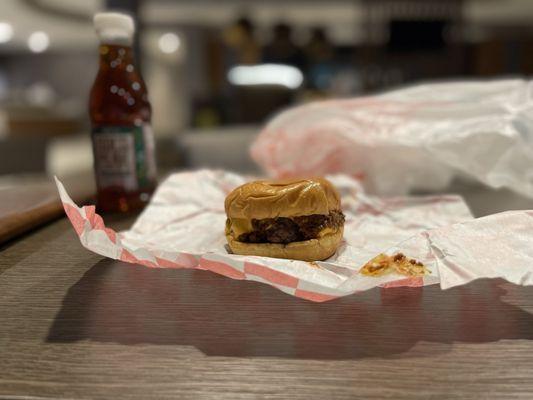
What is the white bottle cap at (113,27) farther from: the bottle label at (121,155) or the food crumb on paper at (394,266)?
the food crumb on paper at (394,266)

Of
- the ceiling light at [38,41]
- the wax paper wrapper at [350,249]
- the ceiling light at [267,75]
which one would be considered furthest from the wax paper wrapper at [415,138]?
the ceiling light at [38,41]

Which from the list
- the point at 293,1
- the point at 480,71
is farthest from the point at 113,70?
the point at 480,71

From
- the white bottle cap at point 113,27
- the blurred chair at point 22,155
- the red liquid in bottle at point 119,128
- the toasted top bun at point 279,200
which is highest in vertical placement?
the white bottle cap at point 113,27

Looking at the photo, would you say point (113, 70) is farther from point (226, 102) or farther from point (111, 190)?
point (226, 102)

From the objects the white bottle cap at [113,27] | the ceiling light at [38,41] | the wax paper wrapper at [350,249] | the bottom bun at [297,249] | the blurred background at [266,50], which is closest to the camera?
the wax paper wrapper at [350,249]

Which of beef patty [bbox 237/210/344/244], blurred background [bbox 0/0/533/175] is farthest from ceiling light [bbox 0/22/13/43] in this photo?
beef patty [bbox 237/210/344/244]

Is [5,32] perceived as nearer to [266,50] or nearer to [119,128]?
[266,50]

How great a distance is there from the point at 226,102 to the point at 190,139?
154 inches

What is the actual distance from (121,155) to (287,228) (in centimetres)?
35

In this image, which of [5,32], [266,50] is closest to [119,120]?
[266,50]

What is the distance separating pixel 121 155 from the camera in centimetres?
76

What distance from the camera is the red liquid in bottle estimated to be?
0.75 m

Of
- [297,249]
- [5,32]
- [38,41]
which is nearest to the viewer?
[297,249]

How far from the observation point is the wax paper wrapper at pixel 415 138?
0.87 metres
